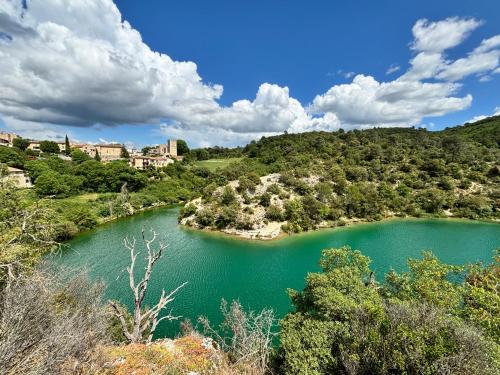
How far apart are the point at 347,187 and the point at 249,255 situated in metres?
31.7

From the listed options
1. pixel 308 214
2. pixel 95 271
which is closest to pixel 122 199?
pixel 95 271

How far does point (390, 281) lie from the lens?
15.3m

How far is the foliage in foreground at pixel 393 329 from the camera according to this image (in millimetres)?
7129

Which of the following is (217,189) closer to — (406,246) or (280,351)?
(406,246)

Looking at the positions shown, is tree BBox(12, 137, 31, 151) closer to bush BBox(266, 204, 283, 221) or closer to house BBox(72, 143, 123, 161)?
house BBox(72, 143, 123, 161)

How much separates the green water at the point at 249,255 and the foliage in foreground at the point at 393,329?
7.66 meters

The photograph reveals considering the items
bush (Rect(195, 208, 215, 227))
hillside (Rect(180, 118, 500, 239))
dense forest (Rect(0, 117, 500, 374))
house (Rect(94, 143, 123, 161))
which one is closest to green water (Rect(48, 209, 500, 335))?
dense forest (Rect(0, 117, 500, 374))

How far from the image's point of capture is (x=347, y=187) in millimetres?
54219

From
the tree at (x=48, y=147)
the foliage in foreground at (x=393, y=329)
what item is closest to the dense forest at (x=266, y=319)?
the foliage in foreground at (x=393, y=329)

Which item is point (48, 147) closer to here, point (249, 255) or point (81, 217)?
point (81, 217)

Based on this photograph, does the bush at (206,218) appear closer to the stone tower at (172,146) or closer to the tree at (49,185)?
the tree at (49,185)

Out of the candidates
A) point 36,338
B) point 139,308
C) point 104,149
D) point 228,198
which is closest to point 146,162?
point 104,149

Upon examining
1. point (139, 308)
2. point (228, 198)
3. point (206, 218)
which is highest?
point (228, 198)

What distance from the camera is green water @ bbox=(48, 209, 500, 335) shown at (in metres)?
21.7
